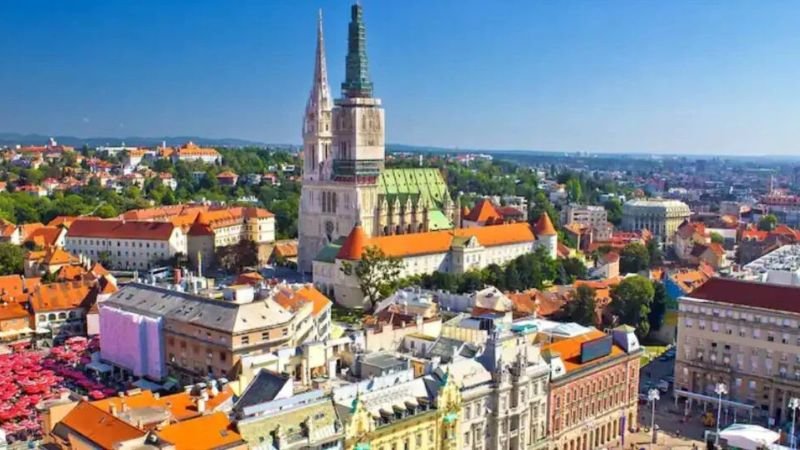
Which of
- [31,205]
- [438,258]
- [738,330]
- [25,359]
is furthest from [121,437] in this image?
[31,205]

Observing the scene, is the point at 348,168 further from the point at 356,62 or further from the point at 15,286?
the point at 15,286

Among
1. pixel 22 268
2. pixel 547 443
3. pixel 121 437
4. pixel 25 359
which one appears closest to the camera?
pixel 121 437

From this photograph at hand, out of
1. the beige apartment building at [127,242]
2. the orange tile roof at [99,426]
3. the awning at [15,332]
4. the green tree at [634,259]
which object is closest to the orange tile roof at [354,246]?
the beige apartment building at [127,242]

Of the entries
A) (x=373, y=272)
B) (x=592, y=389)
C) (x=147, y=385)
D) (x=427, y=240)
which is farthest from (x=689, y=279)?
(x=147, y=385)

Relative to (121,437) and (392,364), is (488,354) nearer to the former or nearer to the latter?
(392,364)

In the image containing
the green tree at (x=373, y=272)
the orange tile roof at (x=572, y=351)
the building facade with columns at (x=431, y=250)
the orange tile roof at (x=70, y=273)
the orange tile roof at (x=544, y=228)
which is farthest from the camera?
the orange tile roof at (x=544, y=228)

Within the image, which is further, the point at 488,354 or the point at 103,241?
the point at 103,241

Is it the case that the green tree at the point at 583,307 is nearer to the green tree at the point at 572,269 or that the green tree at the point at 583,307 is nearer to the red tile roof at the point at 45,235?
the green tree at the point at 572,269
